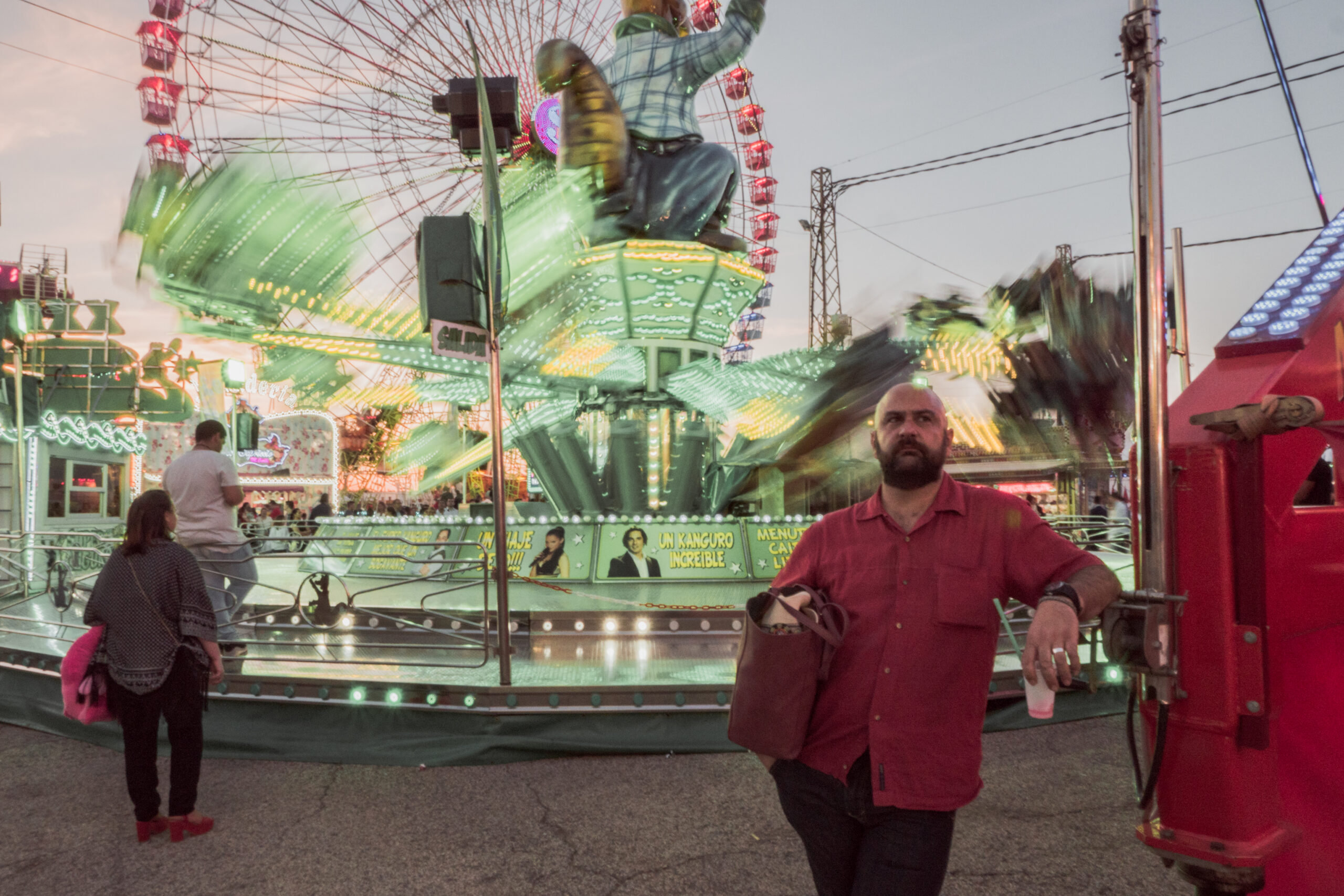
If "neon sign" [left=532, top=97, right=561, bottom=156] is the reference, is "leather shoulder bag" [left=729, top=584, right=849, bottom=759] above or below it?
below

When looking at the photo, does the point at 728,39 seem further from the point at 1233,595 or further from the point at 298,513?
the point at 298,513

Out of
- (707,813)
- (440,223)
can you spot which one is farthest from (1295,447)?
(440,223)

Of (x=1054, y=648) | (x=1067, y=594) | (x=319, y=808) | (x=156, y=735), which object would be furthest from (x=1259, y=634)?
Result: (x=156, y=735)

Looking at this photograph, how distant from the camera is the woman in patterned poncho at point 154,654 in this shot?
171 inches

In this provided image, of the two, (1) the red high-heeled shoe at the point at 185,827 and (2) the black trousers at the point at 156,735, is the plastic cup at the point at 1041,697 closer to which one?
(2) the black trousers at the point at 156,735

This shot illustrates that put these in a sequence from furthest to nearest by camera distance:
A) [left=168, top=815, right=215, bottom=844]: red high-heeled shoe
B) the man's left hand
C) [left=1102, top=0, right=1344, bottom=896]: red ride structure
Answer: [left=168, top=815, right=215, bottom=844]: red high-heeled shoe
[left=1102, top=0, right=1344, bottom=896]: red ride structure
the man's left hand

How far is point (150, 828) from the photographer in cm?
438

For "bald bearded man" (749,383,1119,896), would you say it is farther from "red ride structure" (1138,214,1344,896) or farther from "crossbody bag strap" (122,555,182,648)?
"crossbody bag strap" (122,555,182,648)

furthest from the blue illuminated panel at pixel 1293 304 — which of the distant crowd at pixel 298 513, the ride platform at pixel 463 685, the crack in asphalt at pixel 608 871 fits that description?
the distant crowd at pixel 298 513

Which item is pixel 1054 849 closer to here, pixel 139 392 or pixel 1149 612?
pixel 1149 612

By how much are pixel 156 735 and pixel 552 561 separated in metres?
6.05

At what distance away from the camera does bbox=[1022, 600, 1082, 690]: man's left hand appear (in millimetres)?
1861

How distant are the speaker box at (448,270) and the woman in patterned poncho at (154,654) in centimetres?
196

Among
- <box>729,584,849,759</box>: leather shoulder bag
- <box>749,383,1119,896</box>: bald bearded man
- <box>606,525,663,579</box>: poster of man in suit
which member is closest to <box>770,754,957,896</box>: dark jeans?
<box>749,383,1119,896</box>: bald bearded man
